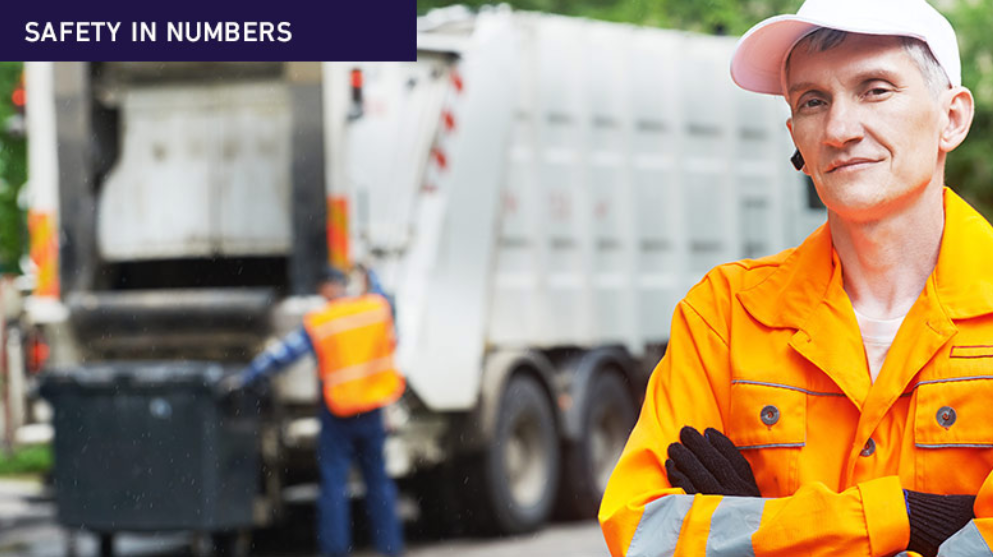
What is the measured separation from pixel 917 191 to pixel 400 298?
7.02 meters

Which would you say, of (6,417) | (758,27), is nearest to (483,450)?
(6,417)

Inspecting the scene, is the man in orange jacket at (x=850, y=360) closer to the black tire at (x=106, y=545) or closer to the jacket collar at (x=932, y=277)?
the jacket collar at (x=932, y=277)

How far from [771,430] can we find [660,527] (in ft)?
0.64

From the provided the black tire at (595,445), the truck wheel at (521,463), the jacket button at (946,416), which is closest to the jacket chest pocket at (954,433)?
the jacket button at (946,416)

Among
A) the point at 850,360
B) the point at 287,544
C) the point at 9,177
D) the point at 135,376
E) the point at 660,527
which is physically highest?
the point at 9,177

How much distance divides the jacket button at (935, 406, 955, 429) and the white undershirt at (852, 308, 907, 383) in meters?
0.11

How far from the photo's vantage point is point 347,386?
8.70 metres

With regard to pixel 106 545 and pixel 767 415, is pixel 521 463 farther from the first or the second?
pixel 767 415

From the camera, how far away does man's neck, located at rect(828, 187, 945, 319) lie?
2232mm

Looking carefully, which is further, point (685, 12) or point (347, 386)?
point (685, 12)

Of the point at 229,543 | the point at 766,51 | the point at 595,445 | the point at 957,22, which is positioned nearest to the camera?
the point at 766,51

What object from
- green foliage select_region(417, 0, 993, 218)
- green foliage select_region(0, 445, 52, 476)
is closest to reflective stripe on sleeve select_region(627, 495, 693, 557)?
green foliage select_region(0, 445, 52, 476)

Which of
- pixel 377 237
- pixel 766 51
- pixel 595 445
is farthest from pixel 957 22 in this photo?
pixel 766 51

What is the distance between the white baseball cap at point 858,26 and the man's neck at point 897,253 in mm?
183
